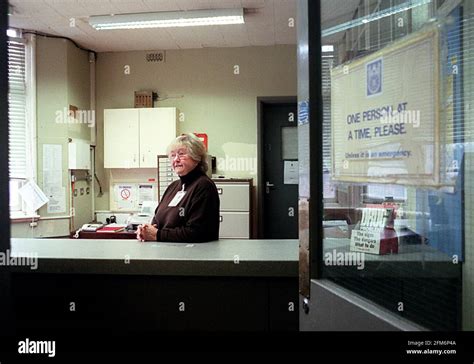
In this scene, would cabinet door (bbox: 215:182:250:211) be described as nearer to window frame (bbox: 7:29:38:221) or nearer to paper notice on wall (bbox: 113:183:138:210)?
paper notice on wall (bbox: 113:183:138:210)

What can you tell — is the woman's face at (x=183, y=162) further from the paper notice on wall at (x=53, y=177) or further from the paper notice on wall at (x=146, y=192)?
the paper notice on wall at (x=146, y=192)

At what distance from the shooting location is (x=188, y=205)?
199 centimetres

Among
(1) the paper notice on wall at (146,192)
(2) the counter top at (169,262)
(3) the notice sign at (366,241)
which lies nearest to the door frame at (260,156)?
(1) the paper notice on wall at (146,192)

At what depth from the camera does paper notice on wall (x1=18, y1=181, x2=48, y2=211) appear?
13.4 feet

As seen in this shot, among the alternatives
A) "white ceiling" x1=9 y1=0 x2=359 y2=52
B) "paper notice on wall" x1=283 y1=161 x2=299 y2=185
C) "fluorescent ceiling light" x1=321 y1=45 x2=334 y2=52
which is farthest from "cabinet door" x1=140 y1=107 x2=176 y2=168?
"fluorescent ceiling light" x1=321 y1=45 x2=334 y2=52

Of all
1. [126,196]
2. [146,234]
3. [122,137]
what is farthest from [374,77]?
[126,196]

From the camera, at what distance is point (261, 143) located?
16.2 feet

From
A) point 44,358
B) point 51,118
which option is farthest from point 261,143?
point 44,358

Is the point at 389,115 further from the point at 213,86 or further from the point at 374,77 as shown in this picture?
the point at 213,86

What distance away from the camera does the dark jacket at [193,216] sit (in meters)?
1.88

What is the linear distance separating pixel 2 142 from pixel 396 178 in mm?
716

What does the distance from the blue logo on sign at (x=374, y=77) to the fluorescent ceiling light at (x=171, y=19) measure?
3303mm

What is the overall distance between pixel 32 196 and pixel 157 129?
162 cm

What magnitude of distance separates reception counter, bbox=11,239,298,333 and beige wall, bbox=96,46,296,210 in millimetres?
3445
